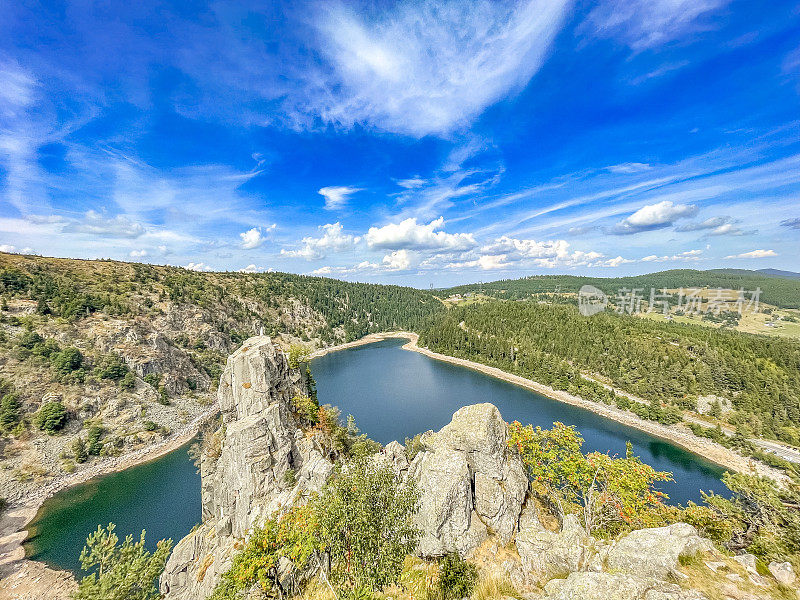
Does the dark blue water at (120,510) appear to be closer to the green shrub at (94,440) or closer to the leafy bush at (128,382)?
the green shrub at (94,440)

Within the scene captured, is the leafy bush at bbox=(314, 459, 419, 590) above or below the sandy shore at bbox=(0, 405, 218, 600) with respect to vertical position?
above

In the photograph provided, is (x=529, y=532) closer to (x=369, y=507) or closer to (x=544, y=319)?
(x=369, y=507)

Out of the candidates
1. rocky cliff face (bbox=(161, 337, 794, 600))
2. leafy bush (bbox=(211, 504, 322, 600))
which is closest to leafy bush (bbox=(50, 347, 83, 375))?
rocky cliff face (bbox=(161, 337, 794, 600))

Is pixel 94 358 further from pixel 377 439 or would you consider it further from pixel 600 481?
pixel 600 481

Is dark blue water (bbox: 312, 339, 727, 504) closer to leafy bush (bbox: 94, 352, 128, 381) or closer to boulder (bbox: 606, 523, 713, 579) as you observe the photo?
leafy bush (bbox: 94, 352, 128, 381)

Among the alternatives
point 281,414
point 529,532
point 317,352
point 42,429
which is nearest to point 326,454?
point 281,414
